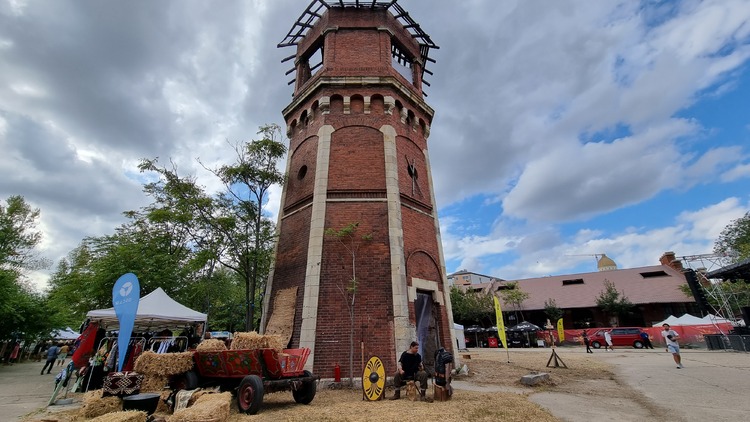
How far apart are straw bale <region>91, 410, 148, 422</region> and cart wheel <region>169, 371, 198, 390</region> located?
2.23 m

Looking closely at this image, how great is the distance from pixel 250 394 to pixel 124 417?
218cm

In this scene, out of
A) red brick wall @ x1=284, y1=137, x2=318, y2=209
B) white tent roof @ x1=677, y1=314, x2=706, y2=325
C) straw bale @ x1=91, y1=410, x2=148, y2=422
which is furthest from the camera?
white tent roof @ x1=677, y1=314, x2=706, y2=325

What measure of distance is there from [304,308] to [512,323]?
36438 millimetres

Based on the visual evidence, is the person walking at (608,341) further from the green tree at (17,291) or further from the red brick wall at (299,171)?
the green tree at (17,291)

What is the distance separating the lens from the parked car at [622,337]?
26.7 meters

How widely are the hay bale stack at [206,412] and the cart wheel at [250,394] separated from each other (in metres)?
0.55

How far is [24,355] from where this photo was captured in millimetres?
26547

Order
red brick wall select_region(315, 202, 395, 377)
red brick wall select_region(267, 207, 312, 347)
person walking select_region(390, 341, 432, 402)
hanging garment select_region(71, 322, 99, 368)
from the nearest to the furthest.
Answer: person walking select_region(390, 341, 432, 402) < red brick wall select_region(315, 202, 395, 377) < hanging garment select_region(71, 322, 99, 368) < red brick wall select_region(267, 207, 312, 347)

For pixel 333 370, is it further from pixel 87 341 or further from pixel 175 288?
pixel 175 288

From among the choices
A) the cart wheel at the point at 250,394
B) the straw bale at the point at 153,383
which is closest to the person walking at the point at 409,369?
the cart wheel at the point at 250,394

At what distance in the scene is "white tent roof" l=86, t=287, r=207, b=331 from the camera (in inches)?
406

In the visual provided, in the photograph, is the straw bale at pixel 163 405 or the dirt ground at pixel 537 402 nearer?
the dirt ground at pixel 537 402

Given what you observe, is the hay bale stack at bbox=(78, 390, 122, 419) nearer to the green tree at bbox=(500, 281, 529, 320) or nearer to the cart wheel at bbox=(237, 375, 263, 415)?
the cart wheel at bbox=(237, 375, 263, 415)

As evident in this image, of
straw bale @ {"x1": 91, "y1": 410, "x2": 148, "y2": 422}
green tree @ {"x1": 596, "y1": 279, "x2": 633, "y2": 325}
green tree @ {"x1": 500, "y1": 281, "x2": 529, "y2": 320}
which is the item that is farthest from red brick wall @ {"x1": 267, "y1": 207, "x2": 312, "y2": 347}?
green tree @ {"x1": 596, "y1": 279, "x2": 633, "y2": 325}
